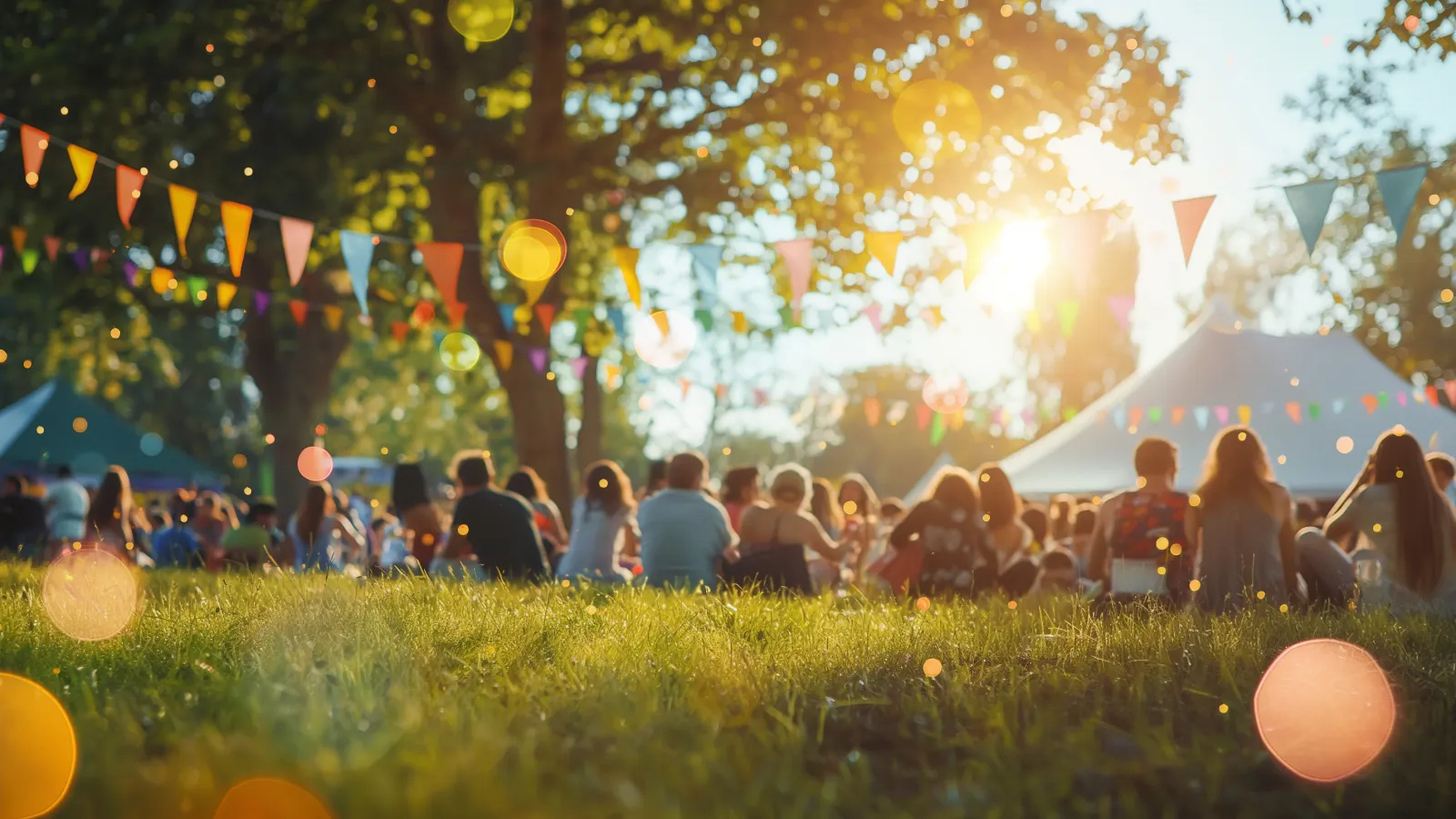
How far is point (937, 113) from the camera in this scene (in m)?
11.5

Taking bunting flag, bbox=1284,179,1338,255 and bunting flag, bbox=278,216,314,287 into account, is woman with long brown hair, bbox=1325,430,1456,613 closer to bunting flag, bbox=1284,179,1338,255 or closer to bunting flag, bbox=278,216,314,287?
bunting flag, bbox=1284,179,1338,255

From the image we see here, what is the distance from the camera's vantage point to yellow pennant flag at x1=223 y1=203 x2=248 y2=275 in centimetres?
1025

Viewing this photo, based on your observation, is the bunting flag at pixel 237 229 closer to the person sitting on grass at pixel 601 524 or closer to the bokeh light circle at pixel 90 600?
the bokeh light circle at pixel 90 600

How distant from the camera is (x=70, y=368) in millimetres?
26500

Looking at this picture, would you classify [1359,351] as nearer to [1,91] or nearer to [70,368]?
[1,91]

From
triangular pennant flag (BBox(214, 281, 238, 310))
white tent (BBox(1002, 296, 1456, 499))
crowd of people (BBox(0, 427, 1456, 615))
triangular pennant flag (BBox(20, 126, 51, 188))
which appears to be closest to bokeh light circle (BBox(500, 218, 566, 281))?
crowd of people (BBox(0, 427, 1456, 615))

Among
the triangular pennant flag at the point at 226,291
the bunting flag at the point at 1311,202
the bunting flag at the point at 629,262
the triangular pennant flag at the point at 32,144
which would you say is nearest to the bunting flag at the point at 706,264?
the bunting flag at the point at 629,262

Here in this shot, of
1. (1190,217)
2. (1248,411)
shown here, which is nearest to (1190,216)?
(1190,217)

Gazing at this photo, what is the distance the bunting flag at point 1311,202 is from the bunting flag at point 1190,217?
565 millimetres

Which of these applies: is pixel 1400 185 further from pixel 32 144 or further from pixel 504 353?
pixel 32 144

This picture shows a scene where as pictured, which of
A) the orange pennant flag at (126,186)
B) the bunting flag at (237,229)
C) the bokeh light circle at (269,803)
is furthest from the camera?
the bunting flag at (237,229)

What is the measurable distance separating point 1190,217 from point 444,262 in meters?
6.75

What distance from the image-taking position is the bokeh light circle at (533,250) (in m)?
12.4

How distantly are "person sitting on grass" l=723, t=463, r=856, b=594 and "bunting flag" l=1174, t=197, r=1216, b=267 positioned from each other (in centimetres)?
364
